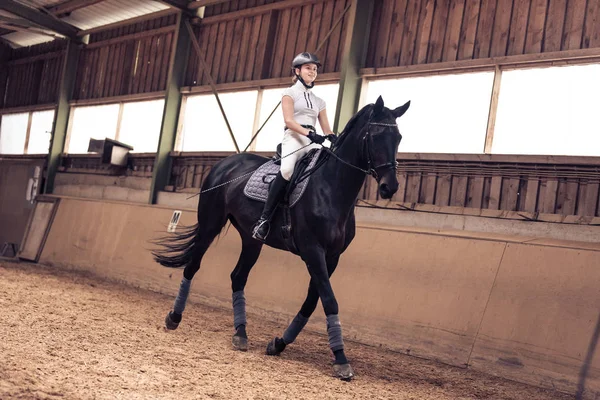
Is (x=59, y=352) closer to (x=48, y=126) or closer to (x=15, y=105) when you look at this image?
(x=48, y=126)

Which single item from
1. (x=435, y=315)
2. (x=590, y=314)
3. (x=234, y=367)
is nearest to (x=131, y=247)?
(x=435, y=315)

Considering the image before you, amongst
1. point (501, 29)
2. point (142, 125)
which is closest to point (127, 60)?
point (142, 125)

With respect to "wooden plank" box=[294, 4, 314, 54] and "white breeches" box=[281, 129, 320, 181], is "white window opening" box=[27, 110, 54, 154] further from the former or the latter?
"white breeches" box=[281, 129, 320, 181]

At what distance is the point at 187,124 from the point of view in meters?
13.0

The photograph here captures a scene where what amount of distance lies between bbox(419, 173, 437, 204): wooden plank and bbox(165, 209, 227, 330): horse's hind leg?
3.14m

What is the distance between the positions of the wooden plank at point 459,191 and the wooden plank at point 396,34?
1.96m

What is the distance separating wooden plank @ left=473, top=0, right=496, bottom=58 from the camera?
8359mm

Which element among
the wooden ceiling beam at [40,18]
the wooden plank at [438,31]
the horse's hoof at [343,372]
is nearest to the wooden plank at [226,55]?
the wooden plank at [438,31]

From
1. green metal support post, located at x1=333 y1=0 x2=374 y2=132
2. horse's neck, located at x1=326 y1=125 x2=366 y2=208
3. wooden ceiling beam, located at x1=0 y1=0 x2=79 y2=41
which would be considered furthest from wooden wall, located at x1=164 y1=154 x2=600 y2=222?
wooden ceiling beam, located at x1=0 y1=0 x2=79 y2=41

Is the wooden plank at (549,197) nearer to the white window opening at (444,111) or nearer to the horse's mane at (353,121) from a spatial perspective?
the white window opening at (444,111)

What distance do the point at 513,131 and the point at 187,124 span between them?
690 centimetres

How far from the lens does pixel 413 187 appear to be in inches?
347

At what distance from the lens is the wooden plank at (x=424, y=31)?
9.02m

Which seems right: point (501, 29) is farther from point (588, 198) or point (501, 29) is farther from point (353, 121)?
point (353, 121)
